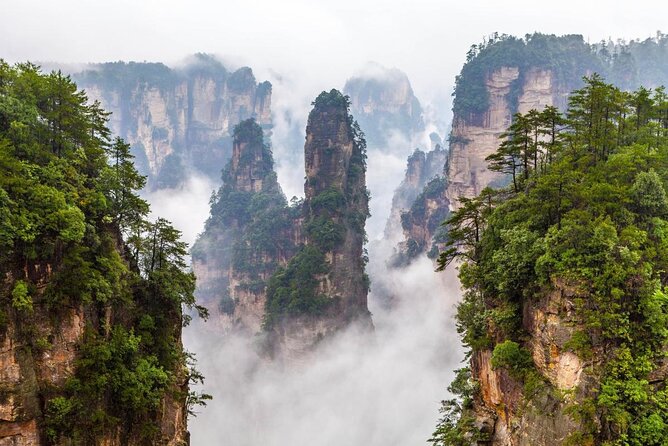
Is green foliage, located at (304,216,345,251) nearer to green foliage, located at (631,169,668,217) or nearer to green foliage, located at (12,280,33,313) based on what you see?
green foliage, located at (631,169,668,217)

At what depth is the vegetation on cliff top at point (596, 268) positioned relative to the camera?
52.1 feet

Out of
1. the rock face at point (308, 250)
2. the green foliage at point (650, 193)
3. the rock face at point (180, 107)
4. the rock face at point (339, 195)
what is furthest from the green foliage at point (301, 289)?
the rock face at point (180, 107)

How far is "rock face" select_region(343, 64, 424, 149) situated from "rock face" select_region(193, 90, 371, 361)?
84612 mm

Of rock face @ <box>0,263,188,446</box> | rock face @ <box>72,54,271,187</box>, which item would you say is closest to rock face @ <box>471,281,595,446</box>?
rock face @ <box>0,263,188,446</box>

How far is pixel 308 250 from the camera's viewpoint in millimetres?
55312

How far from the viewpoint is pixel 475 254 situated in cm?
2495

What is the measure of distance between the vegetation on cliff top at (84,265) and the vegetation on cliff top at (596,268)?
14.4m

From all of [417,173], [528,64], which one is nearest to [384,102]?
[417,173]

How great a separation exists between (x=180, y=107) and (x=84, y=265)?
108704 millimetres

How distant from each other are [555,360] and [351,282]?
39974 mm

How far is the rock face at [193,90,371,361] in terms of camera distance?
2158 inches

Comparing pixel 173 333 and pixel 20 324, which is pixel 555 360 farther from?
pixel 20 324

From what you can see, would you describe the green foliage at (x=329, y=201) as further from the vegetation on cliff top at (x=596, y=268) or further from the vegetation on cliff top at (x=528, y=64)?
the vegetation on cliff top at (x=596, y=268)

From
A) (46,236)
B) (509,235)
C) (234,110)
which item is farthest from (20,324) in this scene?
(234,110)
